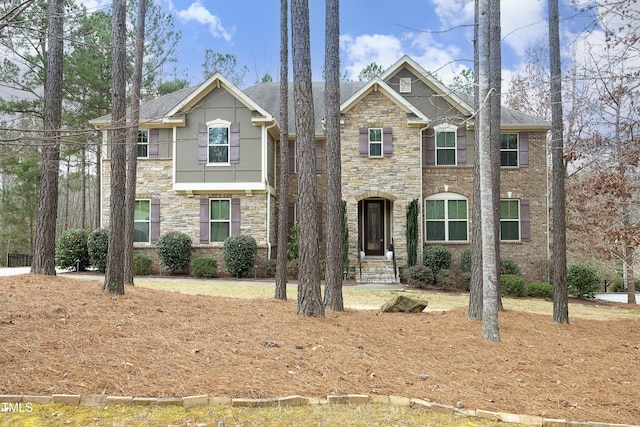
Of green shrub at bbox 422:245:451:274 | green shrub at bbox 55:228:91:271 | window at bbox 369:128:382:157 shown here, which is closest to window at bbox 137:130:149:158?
green shrub at bbox 55:228:91:271

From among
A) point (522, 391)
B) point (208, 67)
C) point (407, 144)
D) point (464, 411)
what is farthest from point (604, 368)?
point (208, 67)

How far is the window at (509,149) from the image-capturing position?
62.0ft

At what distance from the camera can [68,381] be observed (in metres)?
4.29

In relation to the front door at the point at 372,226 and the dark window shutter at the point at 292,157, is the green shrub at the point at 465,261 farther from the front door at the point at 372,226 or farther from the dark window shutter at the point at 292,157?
the dark window shutter at the point at 292,157

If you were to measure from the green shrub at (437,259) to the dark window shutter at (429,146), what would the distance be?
11.6 feet

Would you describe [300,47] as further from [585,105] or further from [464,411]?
[464,411]

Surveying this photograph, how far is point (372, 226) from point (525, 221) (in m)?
5.96

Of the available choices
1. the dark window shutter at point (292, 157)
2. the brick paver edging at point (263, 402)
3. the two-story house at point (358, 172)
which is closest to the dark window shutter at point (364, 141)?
the two-story house at point (358, 172)

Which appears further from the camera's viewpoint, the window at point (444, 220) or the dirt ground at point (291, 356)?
the window at point (444, 220)

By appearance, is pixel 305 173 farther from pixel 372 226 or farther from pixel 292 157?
pixel 372 226

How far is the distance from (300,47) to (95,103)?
19840mm

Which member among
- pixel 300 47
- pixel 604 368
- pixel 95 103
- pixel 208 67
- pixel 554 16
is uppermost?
pixel 208 67

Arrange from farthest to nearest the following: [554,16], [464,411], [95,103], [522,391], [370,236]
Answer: [95,103]
[370,236]
[554,16]
[522,391]
[464,411]

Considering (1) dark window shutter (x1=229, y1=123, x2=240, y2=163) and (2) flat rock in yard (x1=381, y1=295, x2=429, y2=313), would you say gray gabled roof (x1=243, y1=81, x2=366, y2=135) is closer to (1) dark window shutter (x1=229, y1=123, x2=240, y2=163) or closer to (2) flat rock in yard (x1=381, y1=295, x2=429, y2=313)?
(1) dark window shutter (x1=229, y1=123, x2=240, y2=163)
